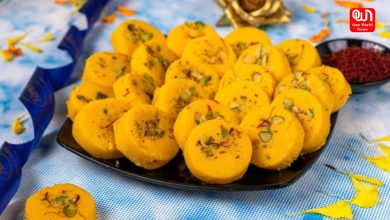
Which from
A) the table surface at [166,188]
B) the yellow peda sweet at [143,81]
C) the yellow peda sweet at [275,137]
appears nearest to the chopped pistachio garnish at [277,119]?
the yellow peda sweet at [275,137]

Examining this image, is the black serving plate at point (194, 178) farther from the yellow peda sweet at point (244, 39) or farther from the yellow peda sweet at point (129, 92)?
the yellow peda sweet at point (244, 39)

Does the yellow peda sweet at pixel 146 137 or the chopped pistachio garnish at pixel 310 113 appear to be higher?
the yellow peda sweet at pixel 146 137

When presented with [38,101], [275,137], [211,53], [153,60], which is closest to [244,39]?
[211,53]

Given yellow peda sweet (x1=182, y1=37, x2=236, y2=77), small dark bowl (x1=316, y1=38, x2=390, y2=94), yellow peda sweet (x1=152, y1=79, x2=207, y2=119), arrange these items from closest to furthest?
yellow peda sweet (x1=152, y1=79, x2=207, y2=119), yellow peda sweet (x1=182, y1=37, x2=236, y2=77), small dark bowl (x1=316, y1=38, x2=390, y2=94)

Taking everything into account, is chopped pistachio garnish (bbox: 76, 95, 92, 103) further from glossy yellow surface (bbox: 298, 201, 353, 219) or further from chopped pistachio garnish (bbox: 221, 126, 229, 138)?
glossy yellow surface (bbox: 298, 201, 353, 219)

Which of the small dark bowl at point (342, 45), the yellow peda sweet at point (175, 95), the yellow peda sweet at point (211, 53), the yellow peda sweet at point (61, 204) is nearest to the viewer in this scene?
the yellow peda sweet at point (61, 204)

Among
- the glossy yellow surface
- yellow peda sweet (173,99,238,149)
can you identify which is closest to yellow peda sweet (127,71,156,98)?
yellow peda sweet (173,99,238,149)

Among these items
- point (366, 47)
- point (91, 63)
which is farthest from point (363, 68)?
point (91, 63)
